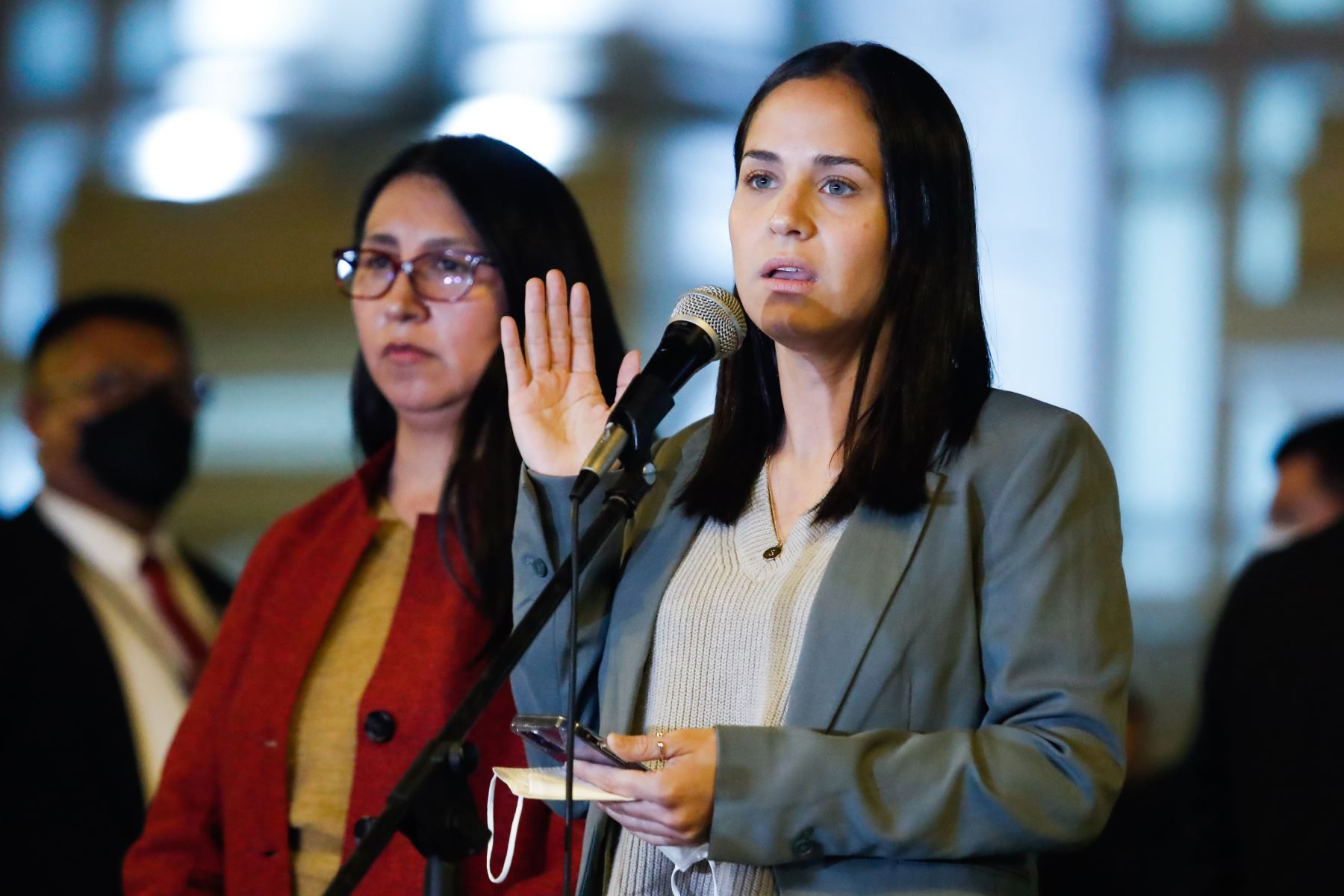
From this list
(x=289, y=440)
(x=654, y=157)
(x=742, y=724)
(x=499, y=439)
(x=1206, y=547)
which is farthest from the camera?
(x=289, y=440)

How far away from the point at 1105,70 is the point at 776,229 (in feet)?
10.5

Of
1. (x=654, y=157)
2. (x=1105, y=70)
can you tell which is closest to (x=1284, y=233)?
(x=1105, y=70)

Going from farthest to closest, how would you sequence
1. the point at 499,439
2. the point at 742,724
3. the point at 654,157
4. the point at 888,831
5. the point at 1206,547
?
the point at 654,157
the point at 1206,547
the point at 499,439
the point at 742,724
the point at 888,831

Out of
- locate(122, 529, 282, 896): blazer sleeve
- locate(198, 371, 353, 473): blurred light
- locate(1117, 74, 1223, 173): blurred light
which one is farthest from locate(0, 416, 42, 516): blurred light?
locate(1117, 74, 1223, 173): blurred light

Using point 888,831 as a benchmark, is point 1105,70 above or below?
above

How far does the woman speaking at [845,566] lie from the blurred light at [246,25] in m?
3.78

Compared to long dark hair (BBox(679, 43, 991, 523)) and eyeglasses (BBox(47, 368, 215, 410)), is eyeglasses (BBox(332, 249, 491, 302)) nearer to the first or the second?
long dark hair (BBox(679, 43, 991, 523))

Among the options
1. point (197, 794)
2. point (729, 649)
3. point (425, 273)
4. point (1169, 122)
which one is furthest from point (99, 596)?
point (1169, 122)

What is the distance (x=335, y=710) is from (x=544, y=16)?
3.38 metres

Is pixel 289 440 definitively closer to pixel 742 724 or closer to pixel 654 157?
pixel 654 157

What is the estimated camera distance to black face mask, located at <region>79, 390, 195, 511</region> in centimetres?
382

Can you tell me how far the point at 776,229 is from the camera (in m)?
1.78

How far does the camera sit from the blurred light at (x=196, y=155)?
→ 5.63 metres

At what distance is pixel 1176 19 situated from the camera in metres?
4.71
